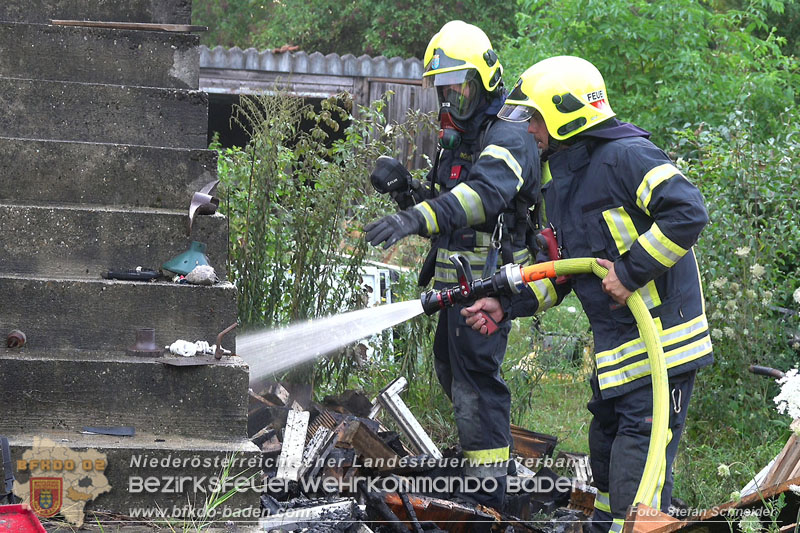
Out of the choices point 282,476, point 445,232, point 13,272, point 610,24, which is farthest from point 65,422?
point 610,24

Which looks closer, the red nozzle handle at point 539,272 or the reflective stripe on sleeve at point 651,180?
the reflective stripe on sleeve at point 651,180

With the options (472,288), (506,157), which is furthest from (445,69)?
(472,288)

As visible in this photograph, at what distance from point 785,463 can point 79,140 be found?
3755 mm

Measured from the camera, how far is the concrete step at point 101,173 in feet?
14.0

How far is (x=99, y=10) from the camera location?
16.3ft

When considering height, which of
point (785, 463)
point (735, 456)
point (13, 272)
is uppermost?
point (13, 272)

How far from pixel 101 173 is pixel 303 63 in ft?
27.0

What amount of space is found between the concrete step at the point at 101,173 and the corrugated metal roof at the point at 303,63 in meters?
8.01

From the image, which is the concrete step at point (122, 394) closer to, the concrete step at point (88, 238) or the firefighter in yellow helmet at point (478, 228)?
the concrete step at point (88, 238)

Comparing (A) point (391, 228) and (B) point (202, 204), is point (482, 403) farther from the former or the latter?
(B) point (202, 204)

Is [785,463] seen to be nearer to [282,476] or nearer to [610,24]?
[282,476]

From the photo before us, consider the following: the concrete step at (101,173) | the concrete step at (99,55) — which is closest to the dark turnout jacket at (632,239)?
the concrete step at (101,173)

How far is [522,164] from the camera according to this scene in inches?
181

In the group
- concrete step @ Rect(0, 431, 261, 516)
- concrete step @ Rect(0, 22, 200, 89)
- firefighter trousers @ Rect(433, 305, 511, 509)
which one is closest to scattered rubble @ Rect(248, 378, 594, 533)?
firefighter trousers @ Rect(433, 305, 511, 509)
